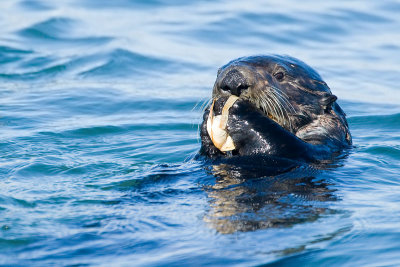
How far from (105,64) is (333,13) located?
6033 millimetres

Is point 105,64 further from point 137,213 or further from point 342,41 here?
point 137,213

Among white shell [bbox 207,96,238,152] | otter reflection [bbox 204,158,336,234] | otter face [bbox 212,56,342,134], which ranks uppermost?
otter face [bbox 212,56,342,134]

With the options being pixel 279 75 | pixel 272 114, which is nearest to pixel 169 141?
pixel 279 75

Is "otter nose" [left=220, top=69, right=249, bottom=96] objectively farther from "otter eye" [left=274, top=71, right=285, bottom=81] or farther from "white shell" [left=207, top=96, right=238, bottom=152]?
"otter eye" [left=274, top=71, right=285, bottom=81]

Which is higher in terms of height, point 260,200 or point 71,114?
point 71,114

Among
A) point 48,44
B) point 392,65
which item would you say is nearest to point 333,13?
point 392,65

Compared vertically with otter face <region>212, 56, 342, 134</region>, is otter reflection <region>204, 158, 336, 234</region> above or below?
below

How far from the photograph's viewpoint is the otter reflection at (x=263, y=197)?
421 cm

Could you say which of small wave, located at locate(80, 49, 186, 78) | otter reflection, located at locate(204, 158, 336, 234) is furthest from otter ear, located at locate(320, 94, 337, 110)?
small wave, located at locate(80, 49, 186, 78)

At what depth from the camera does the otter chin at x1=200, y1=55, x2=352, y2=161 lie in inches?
198

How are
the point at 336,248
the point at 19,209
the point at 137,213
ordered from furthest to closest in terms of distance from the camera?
1. the point at 19,209
2. the point at 137,213
3. the point at 336,248

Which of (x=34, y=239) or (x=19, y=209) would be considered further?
(x=19, y=209)

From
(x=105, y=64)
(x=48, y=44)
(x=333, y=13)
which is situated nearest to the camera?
(x=105, y=64)

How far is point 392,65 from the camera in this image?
11.8 metres
